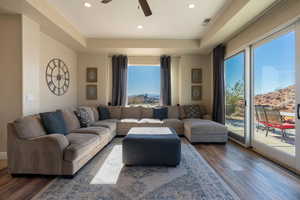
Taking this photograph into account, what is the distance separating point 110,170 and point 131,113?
2.97 m

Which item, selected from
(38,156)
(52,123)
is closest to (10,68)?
(52,123)

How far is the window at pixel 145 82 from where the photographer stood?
20.0 feet

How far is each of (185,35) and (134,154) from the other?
3.68 meters

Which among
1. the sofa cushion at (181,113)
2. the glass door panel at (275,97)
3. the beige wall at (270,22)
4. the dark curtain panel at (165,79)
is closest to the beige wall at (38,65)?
the dark curtain panel at (165,79)

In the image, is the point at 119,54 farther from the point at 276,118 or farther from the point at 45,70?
the point at 276,118

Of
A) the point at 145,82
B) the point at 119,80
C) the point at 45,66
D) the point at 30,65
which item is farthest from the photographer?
the point at 145,82

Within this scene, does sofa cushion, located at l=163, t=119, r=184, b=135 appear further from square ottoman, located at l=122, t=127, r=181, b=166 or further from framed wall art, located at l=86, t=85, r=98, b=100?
framed wall art, located at l=86, t=85, r=98, b=100

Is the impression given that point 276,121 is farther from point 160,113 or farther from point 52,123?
point 52,123

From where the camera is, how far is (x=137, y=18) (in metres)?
3.69

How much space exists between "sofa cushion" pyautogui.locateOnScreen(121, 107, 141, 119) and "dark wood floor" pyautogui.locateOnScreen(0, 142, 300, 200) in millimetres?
2875

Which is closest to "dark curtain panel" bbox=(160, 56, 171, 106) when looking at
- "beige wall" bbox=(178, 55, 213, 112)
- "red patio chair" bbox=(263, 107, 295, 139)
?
"beige wall" bbox=(178, 55, 213, 112)

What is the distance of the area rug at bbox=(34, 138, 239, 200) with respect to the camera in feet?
6.39

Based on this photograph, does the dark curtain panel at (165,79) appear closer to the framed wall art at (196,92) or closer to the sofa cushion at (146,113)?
the sofa cushion at (146,113)

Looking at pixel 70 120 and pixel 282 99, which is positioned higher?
pixel 282 99
